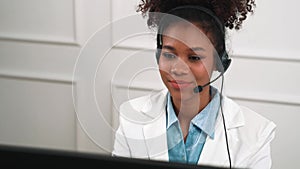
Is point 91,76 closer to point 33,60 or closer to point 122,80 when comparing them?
point 122,80

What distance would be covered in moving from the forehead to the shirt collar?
5.4 inches

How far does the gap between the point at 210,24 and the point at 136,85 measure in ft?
0.70

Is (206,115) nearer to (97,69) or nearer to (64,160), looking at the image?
(97,69)

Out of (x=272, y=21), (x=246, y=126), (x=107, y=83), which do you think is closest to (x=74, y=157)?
(x=107, y=83)

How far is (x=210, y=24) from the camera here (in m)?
0.94

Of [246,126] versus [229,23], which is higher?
[229,23]

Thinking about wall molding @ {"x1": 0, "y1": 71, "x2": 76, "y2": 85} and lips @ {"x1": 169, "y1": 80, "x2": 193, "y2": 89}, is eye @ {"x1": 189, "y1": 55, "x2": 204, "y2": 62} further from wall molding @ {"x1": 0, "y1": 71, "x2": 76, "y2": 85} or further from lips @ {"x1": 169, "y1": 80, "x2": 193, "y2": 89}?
wall molding @ {"x1": 0, "y1": 71, "x2": 76, "y2": 85}

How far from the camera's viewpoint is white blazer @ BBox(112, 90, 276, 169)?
0.85m

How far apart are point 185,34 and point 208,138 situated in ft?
1.03

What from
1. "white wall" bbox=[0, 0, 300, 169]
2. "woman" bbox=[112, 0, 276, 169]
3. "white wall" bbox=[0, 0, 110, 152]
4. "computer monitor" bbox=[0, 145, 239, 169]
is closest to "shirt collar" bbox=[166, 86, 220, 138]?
"woman" bbox=[112, 0, 276, 169]

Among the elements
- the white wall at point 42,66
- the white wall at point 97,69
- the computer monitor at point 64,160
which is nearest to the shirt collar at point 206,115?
the white wall at point 97,69

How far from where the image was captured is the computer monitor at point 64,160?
0.30m

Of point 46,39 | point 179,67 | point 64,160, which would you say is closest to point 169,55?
point 179,67

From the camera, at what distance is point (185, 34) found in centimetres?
81
